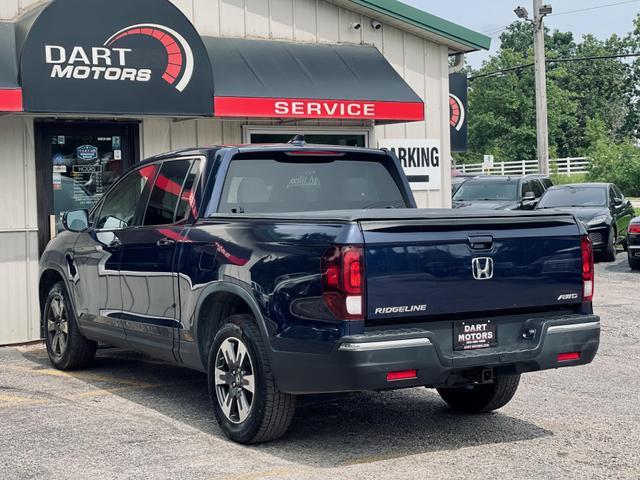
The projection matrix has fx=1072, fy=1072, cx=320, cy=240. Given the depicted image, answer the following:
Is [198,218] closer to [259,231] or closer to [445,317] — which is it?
[259,231]

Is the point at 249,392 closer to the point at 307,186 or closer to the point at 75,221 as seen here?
the point at 307,186

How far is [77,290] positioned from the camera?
929 centimetres

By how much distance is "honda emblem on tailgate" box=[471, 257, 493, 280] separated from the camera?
6430mm

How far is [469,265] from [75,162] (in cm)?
707

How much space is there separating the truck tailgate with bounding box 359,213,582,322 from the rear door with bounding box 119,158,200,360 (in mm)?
2033

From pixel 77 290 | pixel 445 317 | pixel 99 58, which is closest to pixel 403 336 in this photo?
pixel 445 317

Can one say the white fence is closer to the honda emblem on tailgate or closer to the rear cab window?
the rear cab window

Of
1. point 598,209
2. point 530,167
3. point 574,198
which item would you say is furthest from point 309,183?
point 530,167

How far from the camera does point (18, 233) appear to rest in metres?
11.8

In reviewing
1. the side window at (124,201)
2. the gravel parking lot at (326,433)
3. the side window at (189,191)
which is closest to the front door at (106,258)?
the side window at (124,201)

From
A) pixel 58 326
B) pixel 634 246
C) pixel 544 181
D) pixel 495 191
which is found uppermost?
pixel 544 181

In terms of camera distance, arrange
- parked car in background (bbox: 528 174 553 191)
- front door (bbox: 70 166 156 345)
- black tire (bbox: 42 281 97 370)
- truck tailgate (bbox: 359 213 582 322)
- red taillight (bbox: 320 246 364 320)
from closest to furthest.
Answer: red taillight (bbox: 320 246 364 320) < truck tailgate (bbox: 359 213 582 322) < front door (bbox: 70 166 156 345) < black tire (bbox: 42 281 97 370) < parked car in background (bbox: 528 174 553 191)

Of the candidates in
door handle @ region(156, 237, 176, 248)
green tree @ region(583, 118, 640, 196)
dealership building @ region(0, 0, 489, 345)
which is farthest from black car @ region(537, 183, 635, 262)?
green tree @ region(583, 118, 640, 196)

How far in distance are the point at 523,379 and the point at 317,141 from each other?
18.7 feet
